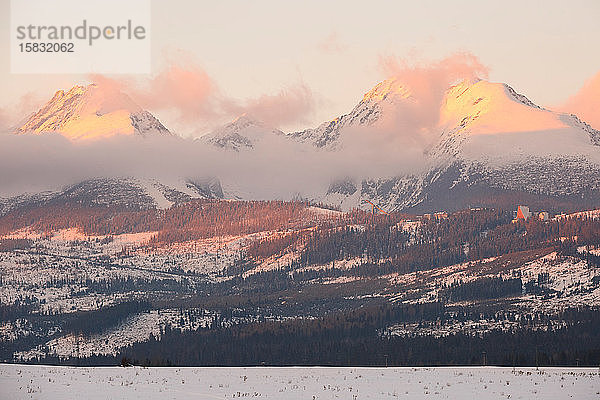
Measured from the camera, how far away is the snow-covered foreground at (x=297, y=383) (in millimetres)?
94188

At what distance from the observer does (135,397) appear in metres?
92.7

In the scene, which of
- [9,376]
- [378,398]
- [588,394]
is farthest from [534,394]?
[9,376]

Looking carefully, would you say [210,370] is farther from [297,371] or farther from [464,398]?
[464,398]

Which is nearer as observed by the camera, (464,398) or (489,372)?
(464,398)

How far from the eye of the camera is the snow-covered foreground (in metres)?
94.2

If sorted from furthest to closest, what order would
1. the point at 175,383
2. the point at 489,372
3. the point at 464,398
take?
the point at 489,372 → the point at 175,383 → the point at 464,398

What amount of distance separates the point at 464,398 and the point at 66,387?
35.5 m

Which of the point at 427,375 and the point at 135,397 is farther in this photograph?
the point at 427,375

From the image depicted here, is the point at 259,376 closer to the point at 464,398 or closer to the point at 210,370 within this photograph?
the point at 210,370

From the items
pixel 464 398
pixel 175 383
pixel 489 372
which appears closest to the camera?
pixel 464 398

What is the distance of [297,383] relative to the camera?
10200 cm

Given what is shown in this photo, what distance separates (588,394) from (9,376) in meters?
54.5

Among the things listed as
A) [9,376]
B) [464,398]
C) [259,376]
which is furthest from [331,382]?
[9,376]

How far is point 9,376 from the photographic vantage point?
105 metres
